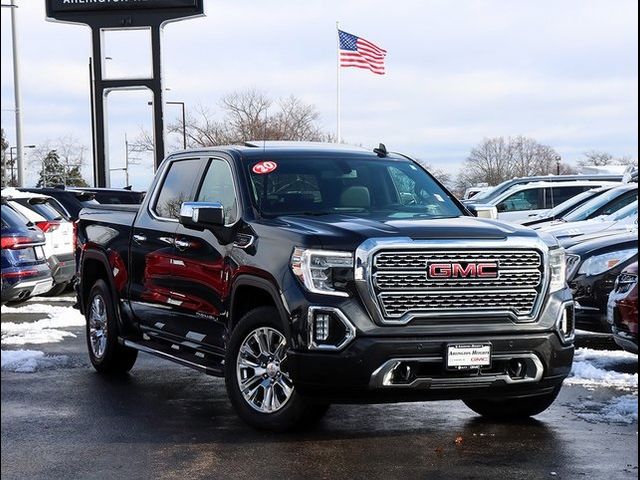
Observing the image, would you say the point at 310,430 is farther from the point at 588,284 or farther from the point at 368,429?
the point at 588,284

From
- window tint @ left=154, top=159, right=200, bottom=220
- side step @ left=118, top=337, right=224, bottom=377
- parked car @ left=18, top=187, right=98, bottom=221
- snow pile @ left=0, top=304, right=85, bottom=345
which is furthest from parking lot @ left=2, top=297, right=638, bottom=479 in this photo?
parked car @ left=18, top=187, right=98, bottom=221

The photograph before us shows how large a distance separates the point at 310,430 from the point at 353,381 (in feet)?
2.68

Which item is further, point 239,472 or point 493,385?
point 493,385

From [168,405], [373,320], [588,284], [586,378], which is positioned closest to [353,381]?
[373,320]

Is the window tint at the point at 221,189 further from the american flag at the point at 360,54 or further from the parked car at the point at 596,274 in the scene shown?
the american flag at the point at 360,54

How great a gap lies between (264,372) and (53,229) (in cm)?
936

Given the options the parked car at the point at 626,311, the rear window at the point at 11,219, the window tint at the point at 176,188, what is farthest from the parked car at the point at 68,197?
the parked car at the point at 626,311

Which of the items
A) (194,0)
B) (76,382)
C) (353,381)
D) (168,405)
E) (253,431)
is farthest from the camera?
(194,0)

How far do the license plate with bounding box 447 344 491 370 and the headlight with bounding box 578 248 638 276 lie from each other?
4656 millimetres

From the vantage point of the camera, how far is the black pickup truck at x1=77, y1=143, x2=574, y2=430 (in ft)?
19.8

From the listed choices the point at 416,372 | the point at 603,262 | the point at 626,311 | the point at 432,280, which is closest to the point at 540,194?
the point at 603,262

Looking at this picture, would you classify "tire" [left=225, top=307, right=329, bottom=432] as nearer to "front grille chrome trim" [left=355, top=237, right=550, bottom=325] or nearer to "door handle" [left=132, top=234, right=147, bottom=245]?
"front grille chrome trim" [left=355, top=237, right=550, bottom=325]

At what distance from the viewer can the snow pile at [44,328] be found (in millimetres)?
11219

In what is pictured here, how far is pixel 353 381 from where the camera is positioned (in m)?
5.98
